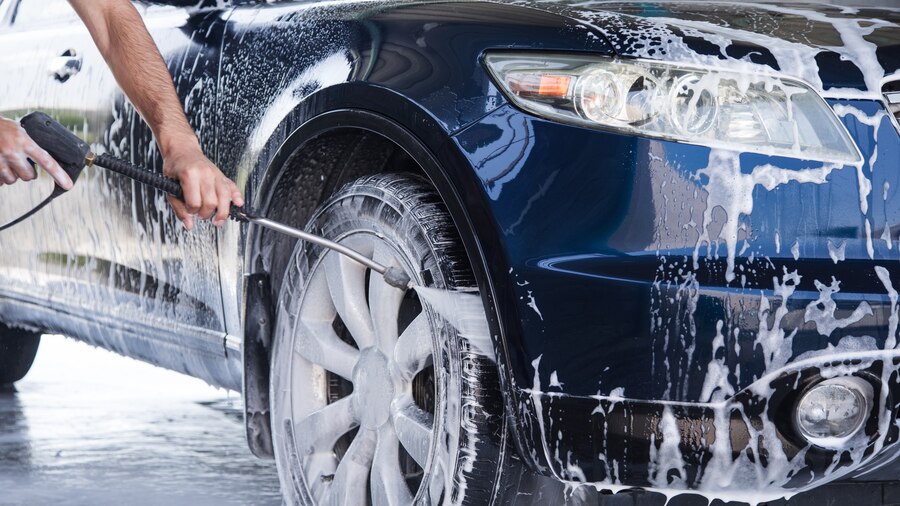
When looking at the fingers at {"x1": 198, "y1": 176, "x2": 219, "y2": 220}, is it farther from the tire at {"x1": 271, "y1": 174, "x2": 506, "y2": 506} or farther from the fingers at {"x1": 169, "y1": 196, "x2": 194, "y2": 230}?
the tire at {"x1": 271, "y1": 174, "x2": 506, "y2": 506}

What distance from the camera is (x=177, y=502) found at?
10.2 ft

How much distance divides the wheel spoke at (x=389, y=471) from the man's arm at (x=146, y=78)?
49 cm

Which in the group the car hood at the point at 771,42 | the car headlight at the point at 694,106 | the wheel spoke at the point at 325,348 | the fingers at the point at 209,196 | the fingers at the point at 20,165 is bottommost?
the wheel spoke at the point at 325,348

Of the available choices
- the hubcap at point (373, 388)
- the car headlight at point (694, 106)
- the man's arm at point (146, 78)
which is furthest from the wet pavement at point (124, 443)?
the car headlight at point (694, 106)

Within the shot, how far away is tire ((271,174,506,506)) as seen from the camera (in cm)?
213

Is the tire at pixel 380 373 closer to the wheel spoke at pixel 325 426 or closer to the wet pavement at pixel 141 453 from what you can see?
the wheel spoke at pixel 325 426

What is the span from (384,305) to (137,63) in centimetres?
65

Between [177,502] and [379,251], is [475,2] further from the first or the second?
[177,502]

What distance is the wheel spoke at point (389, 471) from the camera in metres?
2.37

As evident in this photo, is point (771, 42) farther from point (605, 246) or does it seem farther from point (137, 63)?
point (137, 63)

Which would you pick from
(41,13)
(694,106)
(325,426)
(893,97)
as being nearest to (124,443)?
(41,13)

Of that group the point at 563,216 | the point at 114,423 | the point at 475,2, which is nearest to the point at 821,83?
the point at 563,216

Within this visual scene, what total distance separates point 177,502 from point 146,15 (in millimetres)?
1214

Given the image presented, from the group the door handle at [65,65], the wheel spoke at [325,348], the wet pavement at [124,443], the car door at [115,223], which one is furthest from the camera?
the door handle at [65,65]
